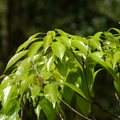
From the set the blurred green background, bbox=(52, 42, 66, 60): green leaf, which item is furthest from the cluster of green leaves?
the blurred green background

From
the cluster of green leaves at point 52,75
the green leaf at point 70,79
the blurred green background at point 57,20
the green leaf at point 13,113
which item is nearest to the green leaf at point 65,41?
the cluster of green leaves at point 52,75

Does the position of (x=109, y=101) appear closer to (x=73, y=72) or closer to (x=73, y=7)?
(x=73, y=7)

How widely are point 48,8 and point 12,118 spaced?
8898mm

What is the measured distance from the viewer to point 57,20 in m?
9.41

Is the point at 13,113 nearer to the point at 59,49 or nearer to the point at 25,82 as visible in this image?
the point at 25,82

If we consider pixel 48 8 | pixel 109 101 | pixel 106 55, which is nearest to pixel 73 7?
pixel 48 8

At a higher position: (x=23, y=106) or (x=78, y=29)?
(x=78, y=29)

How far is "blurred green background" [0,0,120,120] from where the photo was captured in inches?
348

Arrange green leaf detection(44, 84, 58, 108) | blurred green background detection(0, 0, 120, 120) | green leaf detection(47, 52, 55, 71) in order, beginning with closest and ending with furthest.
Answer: green leaf detection(44, 84, 58, 108), green leaf detection(47, 52, 55, 71), blurred green background detection(0, 0, 120, 120)

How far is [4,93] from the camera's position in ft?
3.38

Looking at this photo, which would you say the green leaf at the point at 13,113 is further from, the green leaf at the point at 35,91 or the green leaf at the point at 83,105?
the green leaf at the point at 83,105

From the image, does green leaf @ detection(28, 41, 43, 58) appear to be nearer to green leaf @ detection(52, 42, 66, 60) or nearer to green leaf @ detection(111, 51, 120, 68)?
green leaf @ detection(52, 42, 66, 60)

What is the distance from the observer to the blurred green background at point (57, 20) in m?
8.85

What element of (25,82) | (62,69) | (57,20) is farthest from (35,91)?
(57,20)
